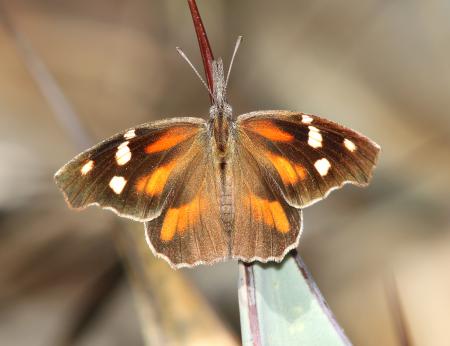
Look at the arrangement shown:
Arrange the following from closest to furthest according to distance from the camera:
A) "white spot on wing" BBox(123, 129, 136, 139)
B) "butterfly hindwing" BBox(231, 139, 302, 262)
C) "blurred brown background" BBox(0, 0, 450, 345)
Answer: "butterfly hindwing" BBox(231, 139, 302, 262) < "white spot on wing" BBox(123, 129, 136, 139) < "blurred brown background" BBox(0, 0, 450, 345)

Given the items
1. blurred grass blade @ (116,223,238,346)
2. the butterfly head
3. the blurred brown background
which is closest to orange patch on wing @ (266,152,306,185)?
the butterfly head

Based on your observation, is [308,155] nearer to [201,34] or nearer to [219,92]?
[219,92]

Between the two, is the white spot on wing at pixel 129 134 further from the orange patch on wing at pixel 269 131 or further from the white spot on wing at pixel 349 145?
the white spot on wing at pixel 349 145

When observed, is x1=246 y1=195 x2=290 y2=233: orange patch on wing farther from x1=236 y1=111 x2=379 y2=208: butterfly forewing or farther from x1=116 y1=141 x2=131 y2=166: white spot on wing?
x1=116 y1=141 x2=131 y2=166: white spot on wing

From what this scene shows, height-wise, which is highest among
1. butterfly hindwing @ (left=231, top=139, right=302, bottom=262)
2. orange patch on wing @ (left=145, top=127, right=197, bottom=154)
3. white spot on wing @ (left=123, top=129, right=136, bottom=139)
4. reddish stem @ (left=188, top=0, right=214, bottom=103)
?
orange patch on wing @ (left=145, top=127, right=197, bottom=154)

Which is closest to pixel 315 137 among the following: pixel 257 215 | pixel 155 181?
pixel 257 215

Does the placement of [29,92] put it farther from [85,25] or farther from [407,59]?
[407,59]

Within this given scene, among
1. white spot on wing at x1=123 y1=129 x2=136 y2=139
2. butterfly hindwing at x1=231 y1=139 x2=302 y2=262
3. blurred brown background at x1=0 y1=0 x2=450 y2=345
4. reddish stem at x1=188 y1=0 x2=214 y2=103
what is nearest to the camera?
reddish stem at x1=188 y1=0 x2=214 y2=103
